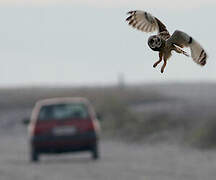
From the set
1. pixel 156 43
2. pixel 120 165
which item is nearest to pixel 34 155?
pixel 120 165

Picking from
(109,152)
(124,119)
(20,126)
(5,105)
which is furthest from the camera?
(5,105)

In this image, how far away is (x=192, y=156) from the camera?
3061cm

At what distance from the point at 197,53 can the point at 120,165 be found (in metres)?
24.4

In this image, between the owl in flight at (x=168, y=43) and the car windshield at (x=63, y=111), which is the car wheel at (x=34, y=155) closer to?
the car windshield at (x=63, y=111)

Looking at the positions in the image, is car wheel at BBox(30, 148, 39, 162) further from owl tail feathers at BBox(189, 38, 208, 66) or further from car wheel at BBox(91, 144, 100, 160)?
owl tail feathers at BBox(189, 38, 208, 66)

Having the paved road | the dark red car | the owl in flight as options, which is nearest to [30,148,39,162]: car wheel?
the dark red car

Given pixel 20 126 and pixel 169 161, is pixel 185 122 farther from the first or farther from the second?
pixel 20 126

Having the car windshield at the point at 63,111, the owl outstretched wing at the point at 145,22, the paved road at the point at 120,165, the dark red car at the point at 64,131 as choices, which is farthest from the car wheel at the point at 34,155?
the owl outstretched wing at the point at 145,22

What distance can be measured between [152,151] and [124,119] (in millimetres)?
9620

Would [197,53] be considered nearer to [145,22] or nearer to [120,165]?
[145,22]

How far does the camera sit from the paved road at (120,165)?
23.2 metres

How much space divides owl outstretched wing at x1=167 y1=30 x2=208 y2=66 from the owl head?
0.02m

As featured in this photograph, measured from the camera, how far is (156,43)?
2.76m

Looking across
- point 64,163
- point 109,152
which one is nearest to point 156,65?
point 64,163
